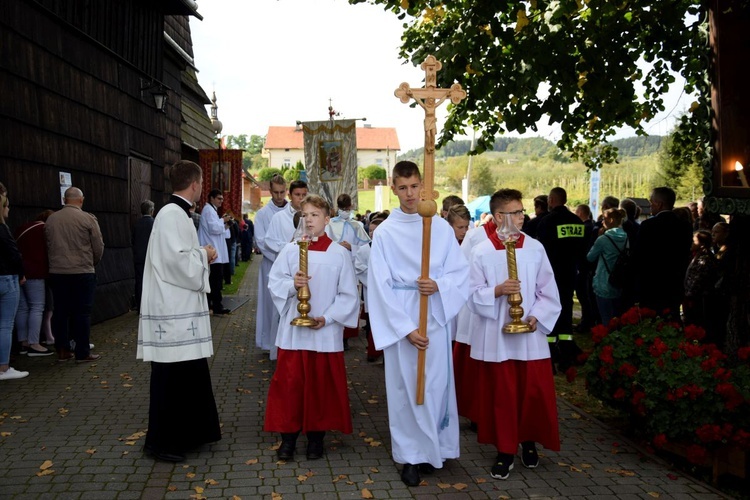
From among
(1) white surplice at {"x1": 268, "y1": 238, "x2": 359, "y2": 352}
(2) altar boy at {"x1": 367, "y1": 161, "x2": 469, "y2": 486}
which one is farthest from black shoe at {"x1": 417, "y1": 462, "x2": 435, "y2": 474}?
(1) white surplice at {"x1": 268, "y1": 238, "x2": 359, "y2": 352}

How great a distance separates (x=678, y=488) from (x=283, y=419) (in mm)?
2846

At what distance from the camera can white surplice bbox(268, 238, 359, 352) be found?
546 cm

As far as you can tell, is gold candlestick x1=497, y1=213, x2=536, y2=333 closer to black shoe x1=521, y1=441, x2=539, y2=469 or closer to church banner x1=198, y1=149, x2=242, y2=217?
black shoe x1=521, y1=441, x2=539, y2=469

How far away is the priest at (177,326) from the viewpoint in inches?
203

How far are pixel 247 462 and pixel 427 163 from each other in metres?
2.56

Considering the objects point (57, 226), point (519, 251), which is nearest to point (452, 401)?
point (519, 251)

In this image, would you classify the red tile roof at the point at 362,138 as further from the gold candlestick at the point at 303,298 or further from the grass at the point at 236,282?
the gold candlestick at the point at 303,298

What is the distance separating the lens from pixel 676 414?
5.12 meters

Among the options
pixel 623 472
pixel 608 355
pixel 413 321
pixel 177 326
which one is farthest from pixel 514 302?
pixel 177 326

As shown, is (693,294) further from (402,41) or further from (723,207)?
(402,41)

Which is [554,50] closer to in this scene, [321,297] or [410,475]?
[321,297]

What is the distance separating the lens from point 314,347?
214 inches

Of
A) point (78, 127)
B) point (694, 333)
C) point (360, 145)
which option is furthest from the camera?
point (360, 145)

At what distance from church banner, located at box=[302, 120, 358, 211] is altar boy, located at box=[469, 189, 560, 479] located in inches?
417
